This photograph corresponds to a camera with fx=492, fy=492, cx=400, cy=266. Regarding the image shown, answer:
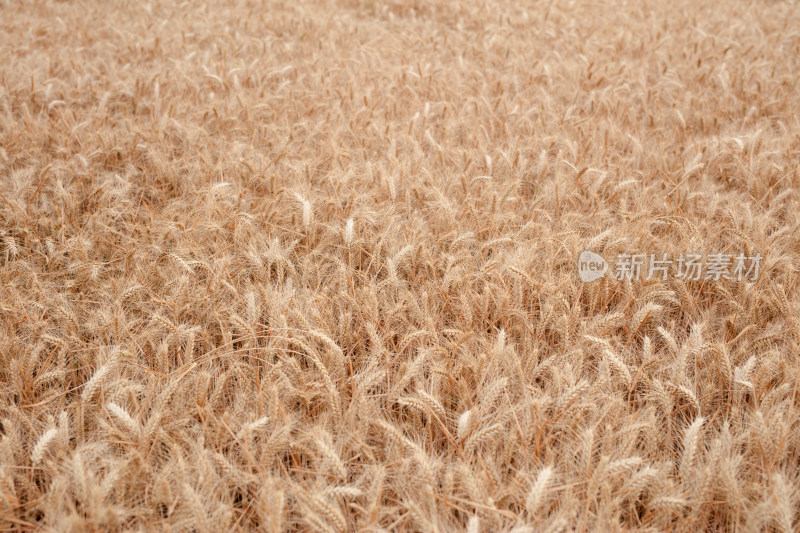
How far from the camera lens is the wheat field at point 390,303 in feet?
3.87

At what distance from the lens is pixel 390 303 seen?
177cm

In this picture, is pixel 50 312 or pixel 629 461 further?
pixel 50 312

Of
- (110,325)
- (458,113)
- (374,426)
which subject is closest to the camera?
(374,426)

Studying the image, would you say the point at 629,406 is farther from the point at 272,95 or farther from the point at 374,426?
the point at 272,95

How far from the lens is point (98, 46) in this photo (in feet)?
13.3

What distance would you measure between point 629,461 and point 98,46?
478cm

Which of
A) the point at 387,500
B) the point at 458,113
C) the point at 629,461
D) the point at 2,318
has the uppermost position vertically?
the point at 458,113

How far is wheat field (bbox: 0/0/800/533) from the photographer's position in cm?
118

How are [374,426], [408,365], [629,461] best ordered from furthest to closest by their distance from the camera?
[408,365] < [374,426] < [629,461]

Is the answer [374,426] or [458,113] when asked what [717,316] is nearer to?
[374,426]

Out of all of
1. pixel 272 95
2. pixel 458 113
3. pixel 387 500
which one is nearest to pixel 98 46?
pixel 272 95

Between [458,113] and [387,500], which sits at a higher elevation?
[458,113]

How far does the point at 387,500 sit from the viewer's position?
1.24 meters

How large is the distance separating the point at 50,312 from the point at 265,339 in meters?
0.78
